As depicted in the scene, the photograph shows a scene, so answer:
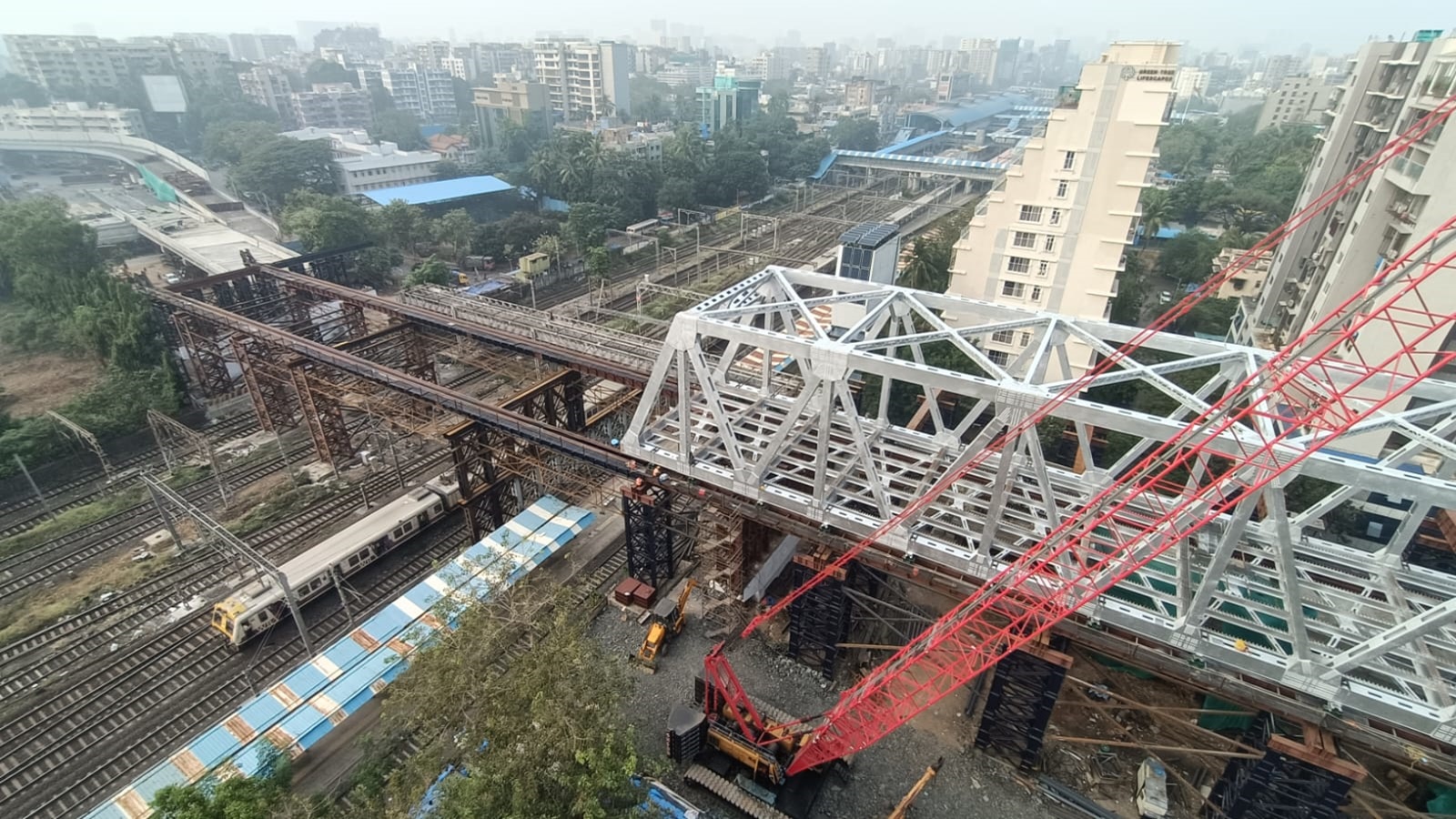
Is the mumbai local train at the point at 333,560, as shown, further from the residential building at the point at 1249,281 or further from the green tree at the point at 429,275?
the residential building at the point at 1249,281

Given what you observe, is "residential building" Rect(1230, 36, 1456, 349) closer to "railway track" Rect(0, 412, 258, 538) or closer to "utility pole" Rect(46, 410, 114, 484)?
"railway track" Rect(0, 412, 258, 538)

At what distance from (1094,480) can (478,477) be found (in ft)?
89.4

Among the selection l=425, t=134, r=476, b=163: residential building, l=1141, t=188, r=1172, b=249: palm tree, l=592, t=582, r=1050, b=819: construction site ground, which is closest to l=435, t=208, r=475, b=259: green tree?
l=425, t=134, r=476, b=163: residential building

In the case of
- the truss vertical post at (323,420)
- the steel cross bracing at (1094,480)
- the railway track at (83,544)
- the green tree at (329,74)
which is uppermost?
the green tree at (329,74)

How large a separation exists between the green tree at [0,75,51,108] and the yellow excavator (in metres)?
172

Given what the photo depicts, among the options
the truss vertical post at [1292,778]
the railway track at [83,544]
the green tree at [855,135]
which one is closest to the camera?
the truss vertical post at [1292,778]

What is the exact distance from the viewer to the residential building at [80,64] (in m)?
132

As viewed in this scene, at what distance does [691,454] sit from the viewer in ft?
82.2

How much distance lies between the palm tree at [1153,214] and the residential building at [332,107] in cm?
15046

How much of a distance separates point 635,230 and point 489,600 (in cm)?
6752

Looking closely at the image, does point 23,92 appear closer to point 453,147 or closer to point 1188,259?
point 453,147

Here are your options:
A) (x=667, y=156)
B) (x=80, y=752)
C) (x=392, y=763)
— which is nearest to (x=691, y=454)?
(x=392, y=763)

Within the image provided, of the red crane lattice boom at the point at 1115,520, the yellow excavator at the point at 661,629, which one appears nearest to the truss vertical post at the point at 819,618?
the red crane lattice boom at the point at 1115,520

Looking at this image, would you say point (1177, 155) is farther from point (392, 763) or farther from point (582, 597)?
point (392, 763)
